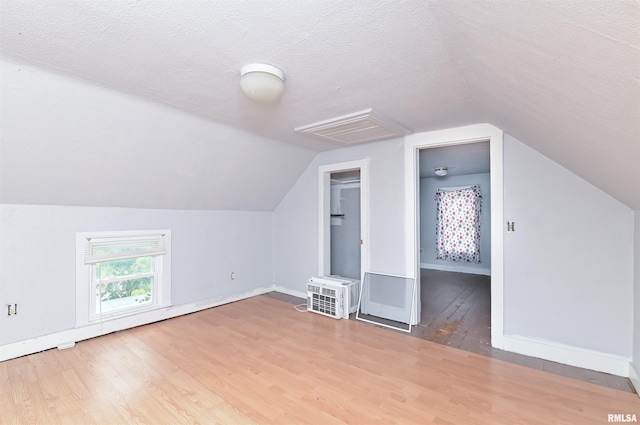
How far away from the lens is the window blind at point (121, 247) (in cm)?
287

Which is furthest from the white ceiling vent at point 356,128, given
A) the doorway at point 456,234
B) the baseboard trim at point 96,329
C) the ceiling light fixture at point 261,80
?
the baseboard trim at point 96,329

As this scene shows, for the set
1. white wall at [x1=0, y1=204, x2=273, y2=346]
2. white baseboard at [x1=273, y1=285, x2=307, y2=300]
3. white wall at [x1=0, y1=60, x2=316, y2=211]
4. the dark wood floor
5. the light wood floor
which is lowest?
the dark wood floor

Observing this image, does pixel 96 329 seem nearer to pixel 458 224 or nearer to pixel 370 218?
pixel 370 218

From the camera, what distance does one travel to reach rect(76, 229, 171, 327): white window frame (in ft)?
9.16

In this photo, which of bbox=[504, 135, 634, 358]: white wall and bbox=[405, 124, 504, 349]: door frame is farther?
bbox=[405, 124, 504, 349]: door frame

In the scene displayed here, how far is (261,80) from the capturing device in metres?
1.83

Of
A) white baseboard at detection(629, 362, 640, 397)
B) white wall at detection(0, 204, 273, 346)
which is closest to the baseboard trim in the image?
white wall at detection(0, 204, 273, 346)

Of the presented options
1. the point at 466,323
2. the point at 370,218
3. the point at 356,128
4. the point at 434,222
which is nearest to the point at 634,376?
the point at 466,323

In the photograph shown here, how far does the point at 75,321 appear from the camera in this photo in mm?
2762

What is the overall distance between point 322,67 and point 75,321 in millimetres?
3287

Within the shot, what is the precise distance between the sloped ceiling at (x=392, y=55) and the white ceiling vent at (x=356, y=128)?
0.31 metres

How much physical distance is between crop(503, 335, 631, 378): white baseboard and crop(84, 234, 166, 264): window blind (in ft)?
12.8

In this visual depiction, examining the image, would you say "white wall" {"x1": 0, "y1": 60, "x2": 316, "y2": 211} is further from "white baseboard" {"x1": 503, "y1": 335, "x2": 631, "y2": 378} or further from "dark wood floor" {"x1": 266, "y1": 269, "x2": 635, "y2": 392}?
Answer: "white baseboard" {"x1": 503, "y1": 335, "x2": 631, "y2": 378}

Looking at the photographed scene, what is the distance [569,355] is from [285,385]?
2395 millimetres
